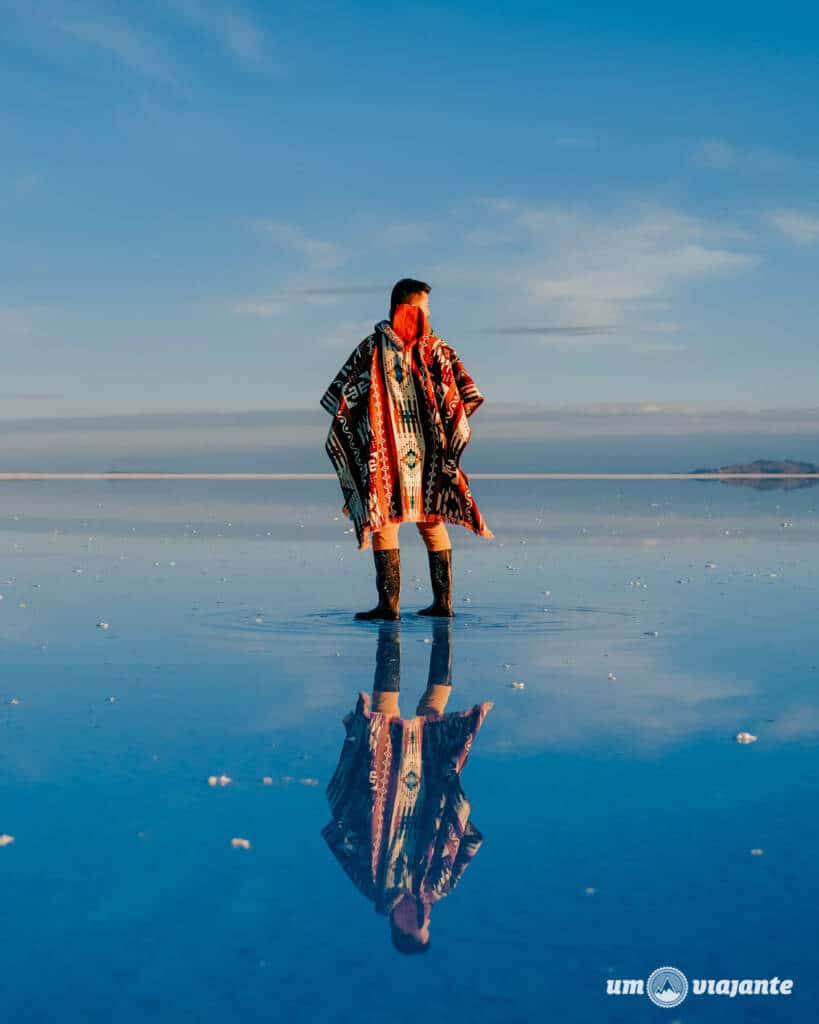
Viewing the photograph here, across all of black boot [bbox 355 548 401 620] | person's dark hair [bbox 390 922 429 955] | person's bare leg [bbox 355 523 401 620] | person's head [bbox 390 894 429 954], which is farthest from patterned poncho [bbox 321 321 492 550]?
person's dark hair [bbox 390 922 429 955]

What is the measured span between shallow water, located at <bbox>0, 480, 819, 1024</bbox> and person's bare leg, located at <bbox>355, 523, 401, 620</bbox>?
22 cm

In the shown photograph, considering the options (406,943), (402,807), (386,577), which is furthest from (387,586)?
(406,943)

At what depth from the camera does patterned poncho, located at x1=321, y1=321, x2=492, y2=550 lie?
8.38 m

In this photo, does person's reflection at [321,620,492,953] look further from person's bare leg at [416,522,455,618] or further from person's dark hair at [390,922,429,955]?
person's bare leg at [416,522,455,618]

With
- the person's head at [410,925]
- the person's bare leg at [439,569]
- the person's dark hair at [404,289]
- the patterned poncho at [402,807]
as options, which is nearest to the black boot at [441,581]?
the person's bare leg at [439,569]

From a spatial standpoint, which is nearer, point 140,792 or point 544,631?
point 140,792

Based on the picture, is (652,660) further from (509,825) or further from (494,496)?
(494,496)

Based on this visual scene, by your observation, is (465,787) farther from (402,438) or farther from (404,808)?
(402,438)

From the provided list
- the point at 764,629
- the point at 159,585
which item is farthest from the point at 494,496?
the point at 764,629

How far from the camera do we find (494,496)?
31359mm

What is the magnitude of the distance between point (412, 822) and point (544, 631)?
414cm

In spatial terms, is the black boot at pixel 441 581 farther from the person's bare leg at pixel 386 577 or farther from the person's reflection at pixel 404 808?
the person's reflection at pixel 404 808

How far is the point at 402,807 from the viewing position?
12.3ft

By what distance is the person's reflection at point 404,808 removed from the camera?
306 cm
